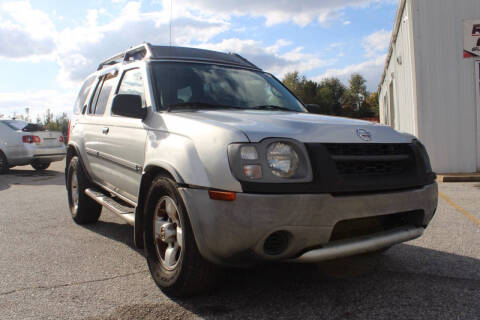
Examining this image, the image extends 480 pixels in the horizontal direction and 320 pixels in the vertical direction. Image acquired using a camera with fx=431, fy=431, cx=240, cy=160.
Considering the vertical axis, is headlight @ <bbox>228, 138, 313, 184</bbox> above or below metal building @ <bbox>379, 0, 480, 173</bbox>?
below

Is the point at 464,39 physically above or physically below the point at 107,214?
above

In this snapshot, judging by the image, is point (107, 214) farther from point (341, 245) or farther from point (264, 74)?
point (341, 245)

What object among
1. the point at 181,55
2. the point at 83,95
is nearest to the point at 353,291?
the point at 181,55

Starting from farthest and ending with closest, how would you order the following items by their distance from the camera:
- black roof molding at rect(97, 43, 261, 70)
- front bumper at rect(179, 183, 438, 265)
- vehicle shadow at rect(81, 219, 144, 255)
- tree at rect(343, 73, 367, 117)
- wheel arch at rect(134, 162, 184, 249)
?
tree at rect(343, 73, 367, 117) < vehicle shadow at rect(81, 219, 144, 255) < black roof molding at rect(97, 43, 261, 70) < wheel arch at rect(134, 162, 184, 249) < front bumper at rect(179, 183, 438, 265)

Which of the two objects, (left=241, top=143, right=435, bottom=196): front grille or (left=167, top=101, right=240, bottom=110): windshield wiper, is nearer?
(left=241, top=143, right=435, bottom=196): front grille

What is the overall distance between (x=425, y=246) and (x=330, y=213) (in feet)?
6.91

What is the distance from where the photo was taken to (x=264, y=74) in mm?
4547

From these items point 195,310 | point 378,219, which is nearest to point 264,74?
point 378,219

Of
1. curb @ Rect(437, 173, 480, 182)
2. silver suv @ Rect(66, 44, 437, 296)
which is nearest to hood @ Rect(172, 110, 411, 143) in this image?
silver suv @ Rect(66, 44, 437, 296)

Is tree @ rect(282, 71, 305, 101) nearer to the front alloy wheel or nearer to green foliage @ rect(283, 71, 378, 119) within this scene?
green foliage @ rect(283, 71, 378, 119)

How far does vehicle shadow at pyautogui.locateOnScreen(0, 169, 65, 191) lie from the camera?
10406 mm

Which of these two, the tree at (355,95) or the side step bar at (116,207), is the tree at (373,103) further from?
the side step bar at (116,207)

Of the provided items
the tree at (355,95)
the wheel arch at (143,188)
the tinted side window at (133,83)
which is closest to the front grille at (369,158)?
the wheel arch at (143,188)

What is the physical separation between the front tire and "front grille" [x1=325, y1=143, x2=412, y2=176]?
3.29ft
